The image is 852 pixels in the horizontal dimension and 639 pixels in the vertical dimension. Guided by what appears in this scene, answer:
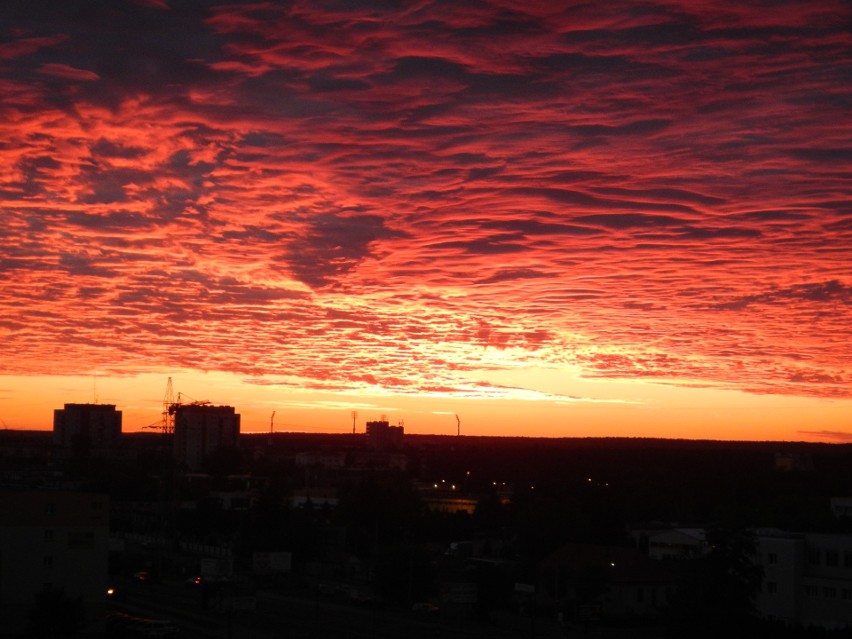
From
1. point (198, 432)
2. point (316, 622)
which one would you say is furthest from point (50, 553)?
point (198, 432)

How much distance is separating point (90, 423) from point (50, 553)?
503 feet

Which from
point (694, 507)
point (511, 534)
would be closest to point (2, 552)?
point (511, 534)

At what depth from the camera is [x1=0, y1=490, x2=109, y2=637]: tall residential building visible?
26.2 metres

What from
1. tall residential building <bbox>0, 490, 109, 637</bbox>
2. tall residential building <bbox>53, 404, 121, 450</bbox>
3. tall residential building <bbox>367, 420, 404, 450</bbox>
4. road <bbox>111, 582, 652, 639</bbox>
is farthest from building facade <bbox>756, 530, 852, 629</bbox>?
tall residential building <bbox>367, 420, 404, 450</bbox>

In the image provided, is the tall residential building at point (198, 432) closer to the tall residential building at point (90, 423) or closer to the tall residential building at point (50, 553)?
the tall residential building at point (90, 423)

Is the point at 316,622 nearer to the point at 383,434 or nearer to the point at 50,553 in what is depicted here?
the point at 50,553

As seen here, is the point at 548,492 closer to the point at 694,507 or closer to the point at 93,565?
the point at 694,507

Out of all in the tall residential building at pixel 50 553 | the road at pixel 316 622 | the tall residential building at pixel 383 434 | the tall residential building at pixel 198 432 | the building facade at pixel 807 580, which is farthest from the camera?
the tall residential building at pixel 383 434

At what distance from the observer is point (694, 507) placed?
68750 mm

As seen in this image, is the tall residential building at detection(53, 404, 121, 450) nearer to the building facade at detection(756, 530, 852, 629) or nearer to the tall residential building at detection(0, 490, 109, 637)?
the tall residential building at detection(0, 490, 109, 637)

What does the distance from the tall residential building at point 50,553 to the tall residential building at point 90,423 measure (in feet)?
486

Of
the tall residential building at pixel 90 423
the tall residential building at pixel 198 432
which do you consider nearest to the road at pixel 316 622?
the tall residential building at pixel 198 432

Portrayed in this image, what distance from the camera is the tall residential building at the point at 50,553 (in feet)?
85.8

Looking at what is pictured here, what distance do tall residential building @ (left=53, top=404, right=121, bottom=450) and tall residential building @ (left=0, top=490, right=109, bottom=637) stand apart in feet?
486
